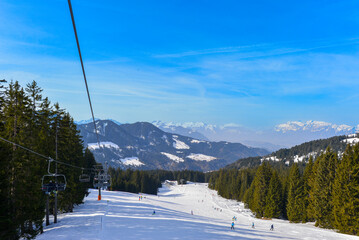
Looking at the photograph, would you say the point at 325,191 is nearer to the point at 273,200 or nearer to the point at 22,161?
the point at 273,200

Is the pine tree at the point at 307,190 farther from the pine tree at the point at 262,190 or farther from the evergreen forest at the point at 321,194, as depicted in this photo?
the pine tree at the point at 262,190

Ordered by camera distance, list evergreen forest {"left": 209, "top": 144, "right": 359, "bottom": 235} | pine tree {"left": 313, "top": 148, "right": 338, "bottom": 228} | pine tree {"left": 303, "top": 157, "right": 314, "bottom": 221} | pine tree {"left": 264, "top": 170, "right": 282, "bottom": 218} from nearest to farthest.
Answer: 1. evergreen forest {"left": 209, "top": 144, "right": 359, "bottom": 235}
2. pine tree {"left": 313, "top": 148, "right": 338, "bottom": 228}
3. pine tree {"left": 303, "top": 157, "right": 314, "bottom": 221}
4. pine tree {"left": 264, "top": 170, "right": 282, "bottom": 218}

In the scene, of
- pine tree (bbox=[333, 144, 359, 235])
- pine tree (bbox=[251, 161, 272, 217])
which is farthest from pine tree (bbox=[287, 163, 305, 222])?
pine tree (bbox=[333, 144, 359, 235])

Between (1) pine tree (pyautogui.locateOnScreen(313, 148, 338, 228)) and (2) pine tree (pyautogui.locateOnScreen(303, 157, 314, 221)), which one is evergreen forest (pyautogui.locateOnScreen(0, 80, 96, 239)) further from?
(2) pine tree (pyautogui.locateOnScreen(303, 157, 314, 221))

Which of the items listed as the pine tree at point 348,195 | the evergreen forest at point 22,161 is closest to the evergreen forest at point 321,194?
the pine tree at point 348,195

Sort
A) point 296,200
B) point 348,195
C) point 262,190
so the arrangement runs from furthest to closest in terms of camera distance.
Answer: point 262,190 < point 296,200 < point 348,195

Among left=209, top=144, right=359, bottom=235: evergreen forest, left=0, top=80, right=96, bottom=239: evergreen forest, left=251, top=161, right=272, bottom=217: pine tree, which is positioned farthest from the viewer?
left=251, top=161, right=272, bottom=217: pine tree

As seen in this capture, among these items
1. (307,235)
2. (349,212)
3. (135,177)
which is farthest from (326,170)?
(135,177)

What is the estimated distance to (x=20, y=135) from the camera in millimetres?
22000

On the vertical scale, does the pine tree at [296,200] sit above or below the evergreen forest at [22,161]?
below

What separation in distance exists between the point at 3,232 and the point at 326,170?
2188 inches

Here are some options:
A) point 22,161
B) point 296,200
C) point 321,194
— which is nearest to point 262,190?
point 296,200

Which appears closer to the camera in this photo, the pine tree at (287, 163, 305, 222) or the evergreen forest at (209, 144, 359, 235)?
the evergreen forest at (209, 144, 359, 235)

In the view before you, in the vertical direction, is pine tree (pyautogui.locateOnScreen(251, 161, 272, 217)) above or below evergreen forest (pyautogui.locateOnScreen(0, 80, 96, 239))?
below
